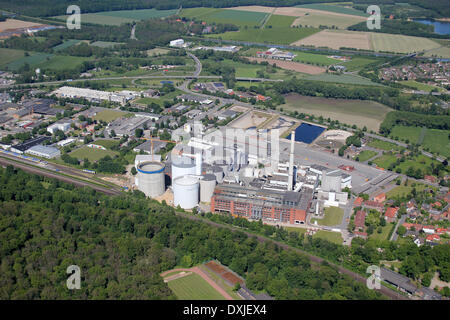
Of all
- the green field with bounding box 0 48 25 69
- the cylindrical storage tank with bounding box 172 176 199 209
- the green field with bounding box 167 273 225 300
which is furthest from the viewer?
the green field with bounding box 0 48 25 69

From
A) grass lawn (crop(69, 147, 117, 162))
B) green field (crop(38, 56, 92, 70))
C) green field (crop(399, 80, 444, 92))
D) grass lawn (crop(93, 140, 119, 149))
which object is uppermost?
green field (crop(38, 56, 92, 70))

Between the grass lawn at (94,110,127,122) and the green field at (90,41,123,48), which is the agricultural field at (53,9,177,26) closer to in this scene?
the green field at (90,41,123,48)

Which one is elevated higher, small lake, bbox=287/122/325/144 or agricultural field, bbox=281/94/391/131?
agricultural field, bbox=281/94/391/131

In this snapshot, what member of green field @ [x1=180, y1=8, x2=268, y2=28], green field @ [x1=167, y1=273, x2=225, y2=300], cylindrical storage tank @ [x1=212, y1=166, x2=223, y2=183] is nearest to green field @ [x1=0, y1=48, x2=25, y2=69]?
green field @ [x1=180, y1=8, x2=268, y2=28]

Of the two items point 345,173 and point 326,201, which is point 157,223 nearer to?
point 326,201

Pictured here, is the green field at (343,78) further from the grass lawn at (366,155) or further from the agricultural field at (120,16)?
the agricultural field at (120,16)

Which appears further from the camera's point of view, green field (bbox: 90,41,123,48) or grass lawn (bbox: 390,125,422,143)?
green field (bbox: 90,41,123,48)
